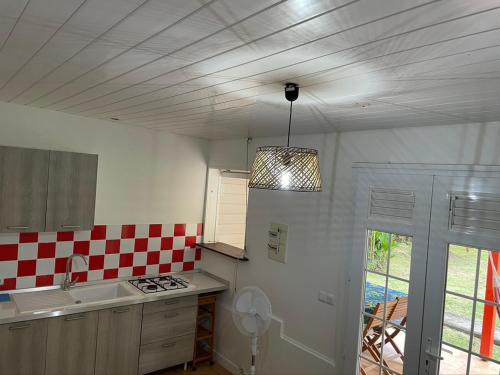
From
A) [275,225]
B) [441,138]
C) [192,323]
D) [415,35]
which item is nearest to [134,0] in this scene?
[415,35]

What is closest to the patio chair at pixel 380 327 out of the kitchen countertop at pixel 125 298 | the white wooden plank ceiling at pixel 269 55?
the white wooden plank ceiling at pixel 269 55

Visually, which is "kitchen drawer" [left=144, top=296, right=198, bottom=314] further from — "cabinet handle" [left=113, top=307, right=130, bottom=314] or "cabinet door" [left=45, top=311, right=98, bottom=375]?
"cabinet door" [left=45, top=311, right=98, bottom=375]

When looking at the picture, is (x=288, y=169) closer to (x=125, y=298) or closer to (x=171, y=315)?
(x=125, y=298)

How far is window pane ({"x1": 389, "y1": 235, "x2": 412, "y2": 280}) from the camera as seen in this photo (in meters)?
2.48

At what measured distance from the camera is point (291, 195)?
327 cm

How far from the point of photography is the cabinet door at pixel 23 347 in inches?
105

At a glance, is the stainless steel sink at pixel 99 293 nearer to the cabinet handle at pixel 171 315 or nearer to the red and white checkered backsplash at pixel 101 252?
the red and white checkered backsplash at pixel 101 252

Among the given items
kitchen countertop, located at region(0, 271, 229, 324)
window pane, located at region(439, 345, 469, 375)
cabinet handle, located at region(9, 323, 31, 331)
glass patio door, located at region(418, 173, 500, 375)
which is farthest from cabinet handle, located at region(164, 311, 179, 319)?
window pane, located at region(439, 345, 469, 375)

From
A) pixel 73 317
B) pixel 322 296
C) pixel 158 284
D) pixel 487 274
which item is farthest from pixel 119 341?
pixel 487 274

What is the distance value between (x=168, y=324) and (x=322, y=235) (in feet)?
5.72

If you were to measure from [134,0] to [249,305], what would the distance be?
95.4 inches

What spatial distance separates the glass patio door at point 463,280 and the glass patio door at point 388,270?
7 centimetres

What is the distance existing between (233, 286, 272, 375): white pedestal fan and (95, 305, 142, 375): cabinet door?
101 cm

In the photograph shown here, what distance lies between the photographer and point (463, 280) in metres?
2.23
